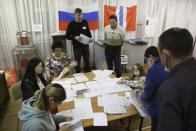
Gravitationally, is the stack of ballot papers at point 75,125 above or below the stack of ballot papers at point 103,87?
below

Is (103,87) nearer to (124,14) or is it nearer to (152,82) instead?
(152,82)

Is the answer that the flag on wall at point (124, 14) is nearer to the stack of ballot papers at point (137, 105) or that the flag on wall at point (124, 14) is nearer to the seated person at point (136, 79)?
the seated person at point (136, 79)

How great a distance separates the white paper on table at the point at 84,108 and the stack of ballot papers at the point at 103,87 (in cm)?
13

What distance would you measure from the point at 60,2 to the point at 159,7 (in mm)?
2641

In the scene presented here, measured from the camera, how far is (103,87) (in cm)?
227

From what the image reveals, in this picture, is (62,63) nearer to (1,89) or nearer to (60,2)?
(1,89)

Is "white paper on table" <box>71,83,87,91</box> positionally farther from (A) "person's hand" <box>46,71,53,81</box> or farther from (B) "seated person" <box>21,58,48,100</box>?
(A) "person's hand" <box>46,71,53,81</box>

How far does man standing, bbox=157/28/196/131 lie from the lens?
32.9 inches

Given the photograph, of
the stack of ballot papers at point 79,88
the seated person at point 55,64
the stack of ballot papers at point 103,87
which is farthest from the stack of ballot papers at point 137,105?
the seated person at point 55,64

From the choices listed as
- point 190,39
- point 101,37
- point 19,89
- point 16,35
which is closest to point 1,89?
point 19,89

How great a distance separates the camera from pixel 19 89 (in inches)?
89.8

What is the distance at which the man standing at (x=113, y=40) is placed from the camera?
362 cm

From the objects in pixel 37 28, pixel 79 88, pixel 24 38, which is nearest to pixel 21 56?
pixel 24 38

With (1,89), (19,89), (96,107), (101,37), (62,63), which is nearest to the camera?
(96,107)
